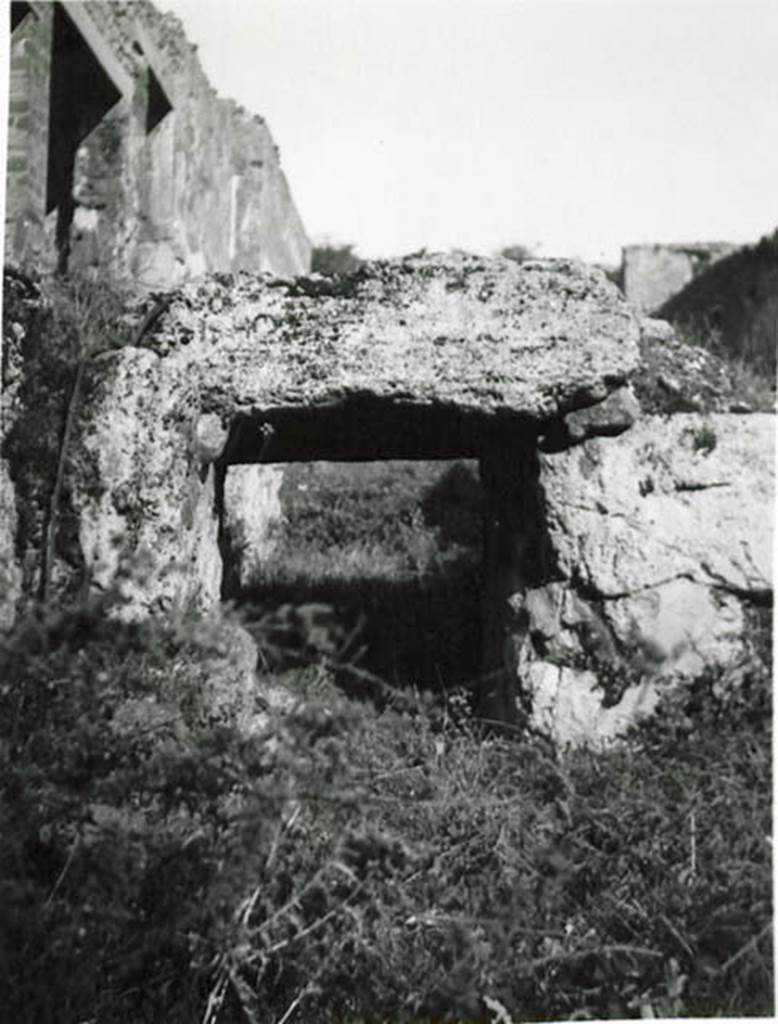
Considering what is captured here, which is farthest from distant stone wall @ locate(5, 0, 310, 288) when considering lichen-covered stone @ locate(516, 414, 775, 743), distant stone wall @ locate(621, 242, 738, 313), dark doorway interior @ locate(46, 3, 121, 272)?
distant stone wall @ locate(621, 242, 738, 313)

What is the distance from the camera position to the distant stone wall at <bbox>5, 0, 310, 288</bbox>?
548 cm

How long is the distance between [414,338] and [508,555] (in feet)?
3.17

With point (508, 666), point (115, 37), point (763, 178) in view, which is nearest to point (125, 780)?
point (508, 666)

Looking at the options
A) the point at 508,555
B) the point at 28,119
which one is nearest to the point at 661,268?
the point at 28,119

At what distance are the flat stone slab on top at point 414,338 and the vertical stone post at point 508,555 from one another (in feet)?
0.90

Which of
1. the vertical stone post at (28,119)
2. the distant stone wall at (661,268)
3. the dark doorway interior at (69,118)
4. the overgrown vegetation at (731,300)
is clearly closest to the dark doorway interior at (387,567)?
the vertical stone post at (28,119)

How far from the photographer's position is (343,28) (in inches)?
127

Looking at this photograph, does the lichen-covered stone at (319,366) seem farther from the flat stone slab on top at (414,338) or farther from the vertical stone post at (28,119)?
the vertical stone post at (28,119)

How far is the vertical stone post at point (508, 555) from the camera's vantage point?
3801 millimetres

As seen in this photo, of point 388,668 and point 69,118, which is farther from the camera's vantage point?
point 69,118

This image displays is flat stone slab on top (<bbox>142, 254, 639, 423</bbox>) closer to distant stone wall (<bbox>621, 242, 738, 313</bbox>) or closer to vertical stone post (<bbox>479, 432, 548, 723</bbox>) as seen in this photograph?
vertical stone post (<bbox>479, 432, 548, 723</bbox>)

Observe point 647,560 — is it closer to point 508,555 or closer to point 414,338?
point 508,555

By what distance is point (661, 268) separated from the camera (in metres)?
14.1

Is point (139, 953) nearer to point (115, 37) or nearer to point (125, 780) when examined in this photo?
point (125, 780)
